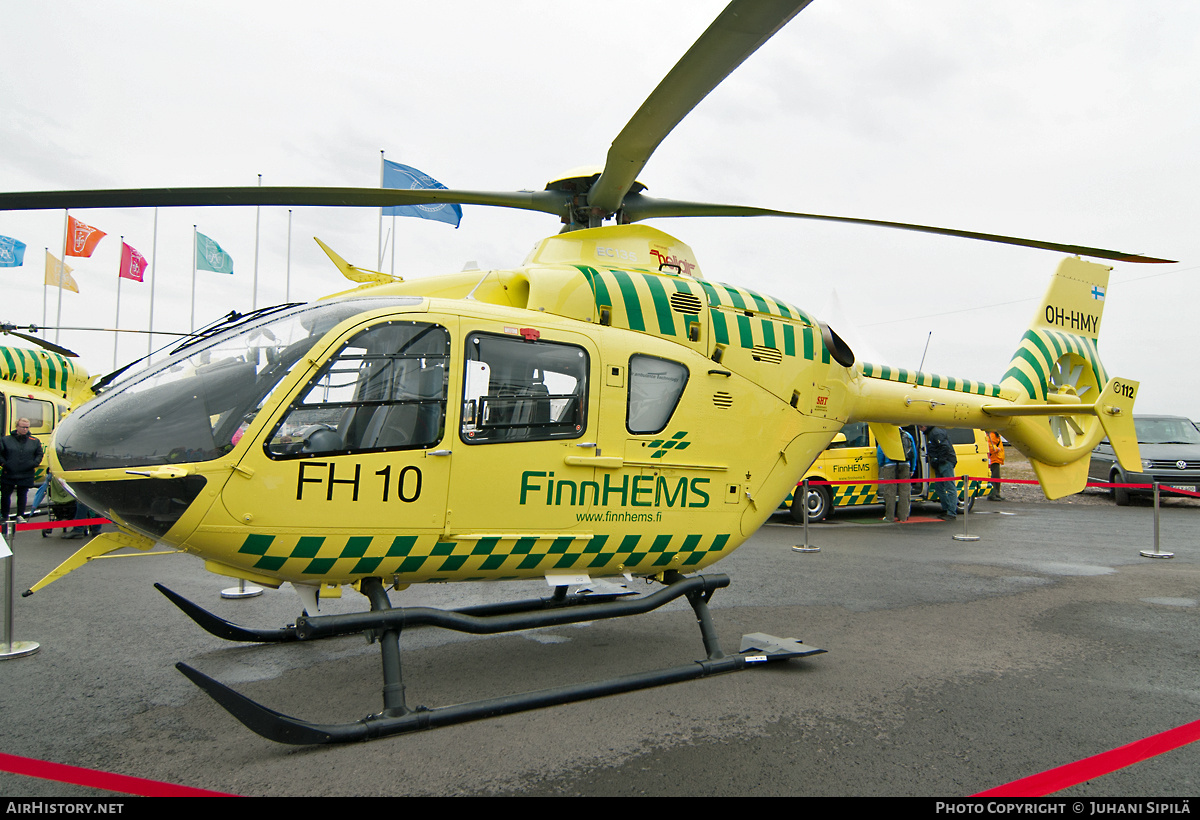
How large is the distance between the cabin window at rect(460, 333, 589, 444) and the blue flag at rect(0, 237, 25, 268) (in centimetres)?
2637

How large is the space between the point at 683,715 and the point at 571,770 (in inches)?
35.6

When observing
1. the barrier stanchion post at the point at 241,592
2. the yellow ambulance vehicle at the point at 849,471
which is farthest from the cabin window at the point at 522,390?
the yellow ambulance vehicle at the point at 849,471

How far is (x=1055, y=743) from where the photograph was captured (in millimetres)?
3496

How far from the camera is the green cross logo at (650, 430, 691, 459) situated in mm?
4422

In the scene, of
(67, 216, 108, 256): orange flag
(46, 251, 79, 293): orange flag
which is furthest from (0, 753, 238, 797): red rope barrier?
(46, 251, 79, 293): orange flag

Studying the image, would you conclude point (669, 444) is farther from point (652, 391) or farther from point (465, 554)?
point (465, 554)

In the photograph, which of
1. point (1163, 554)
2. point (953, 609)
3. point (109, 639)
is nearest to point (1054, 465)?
point (953, 609)

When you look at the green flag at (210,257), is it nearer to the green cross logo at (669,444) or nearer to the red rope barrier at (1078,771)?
the green cross logo at (669,444)

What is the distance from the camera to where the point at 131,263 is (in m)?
24.7

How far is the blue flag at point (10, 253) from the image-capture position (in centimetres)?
2216

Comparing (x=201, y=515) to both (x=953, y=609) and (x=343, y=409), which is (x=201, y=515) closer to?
(x=343, y=409)

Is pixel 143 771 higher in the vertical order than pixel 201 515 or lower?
lower

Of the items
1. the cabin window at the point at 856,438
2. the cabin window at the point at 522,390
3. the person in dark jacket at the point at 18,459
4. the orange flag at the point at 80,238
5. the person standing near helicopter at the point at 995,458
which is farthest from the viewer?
the orange flag at the point at 80,238

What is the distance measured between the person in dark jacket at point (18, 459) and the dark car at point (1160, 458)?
18731mm
